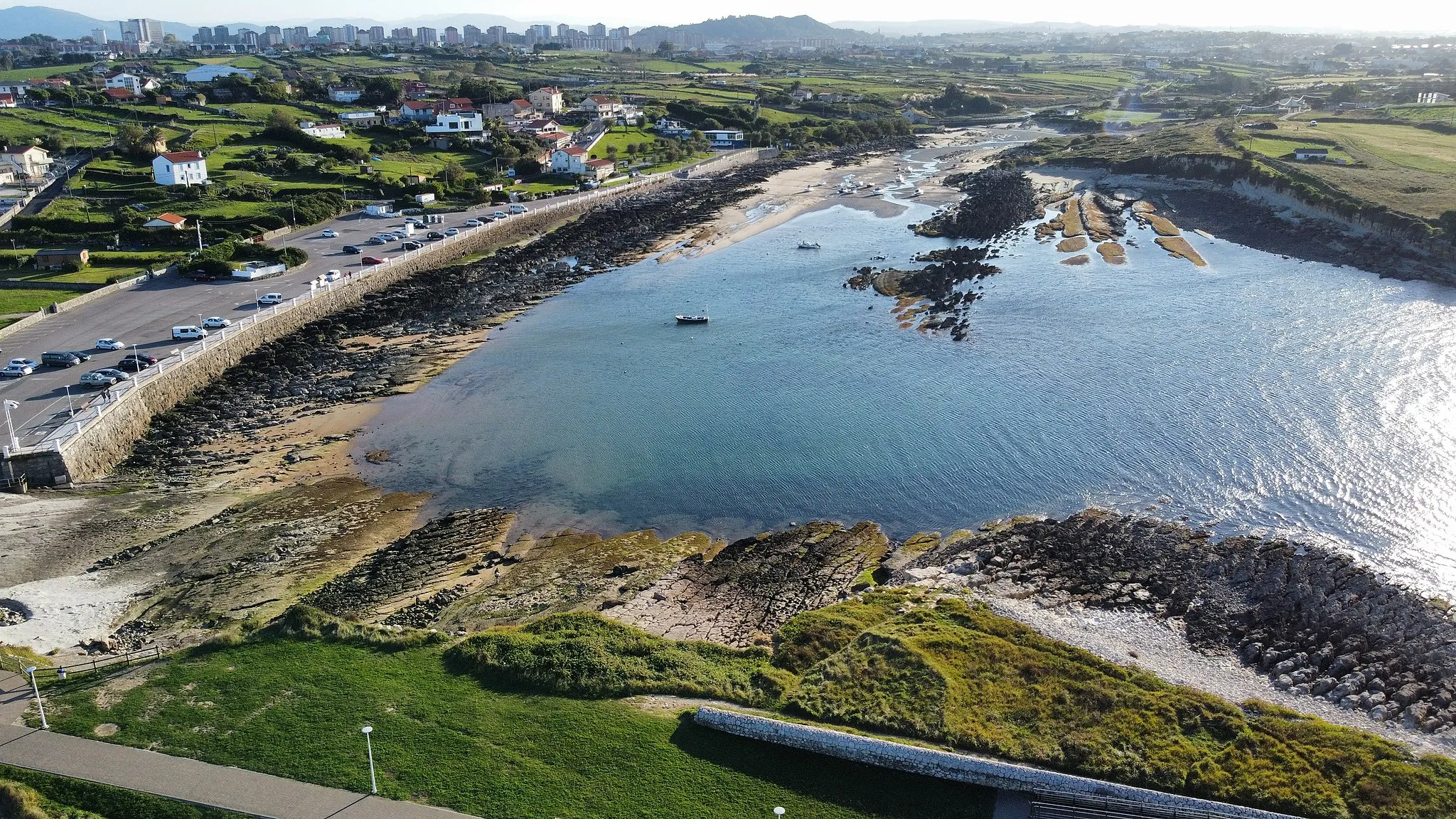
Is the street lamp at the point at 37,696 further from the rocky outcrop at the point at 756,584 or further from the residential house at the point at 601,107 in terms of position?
the residential house at the point at 601,107

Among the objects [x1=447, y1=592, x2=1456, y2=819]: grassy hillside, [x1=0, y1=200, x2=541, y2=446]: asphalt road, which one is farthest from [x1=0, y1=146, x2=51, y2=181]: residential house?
[x1=447, y1=592, x2=1456, y2=819]: grassy hillside

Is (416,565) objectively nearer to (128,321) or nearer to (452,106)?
(128,321)

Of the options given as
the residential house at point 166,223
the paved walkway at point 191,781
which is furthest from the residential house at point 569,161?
the paved walkway at point 191,781

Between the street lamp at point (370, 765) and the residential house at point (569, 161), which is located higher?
the residential house at point (569, 161)

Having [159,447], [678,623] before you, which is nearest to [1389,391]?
[678,623]

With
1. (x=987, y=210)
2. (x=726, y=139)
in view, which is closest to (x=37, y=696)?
(x=987, y=210)

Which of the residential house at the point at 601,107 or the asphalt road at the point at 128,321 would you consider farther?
the residential house at the point at 601,107

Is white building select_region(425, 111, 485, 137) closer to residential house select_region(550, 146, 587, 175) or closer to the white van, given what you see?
residential house select_region(550, 146, 587, 175)
